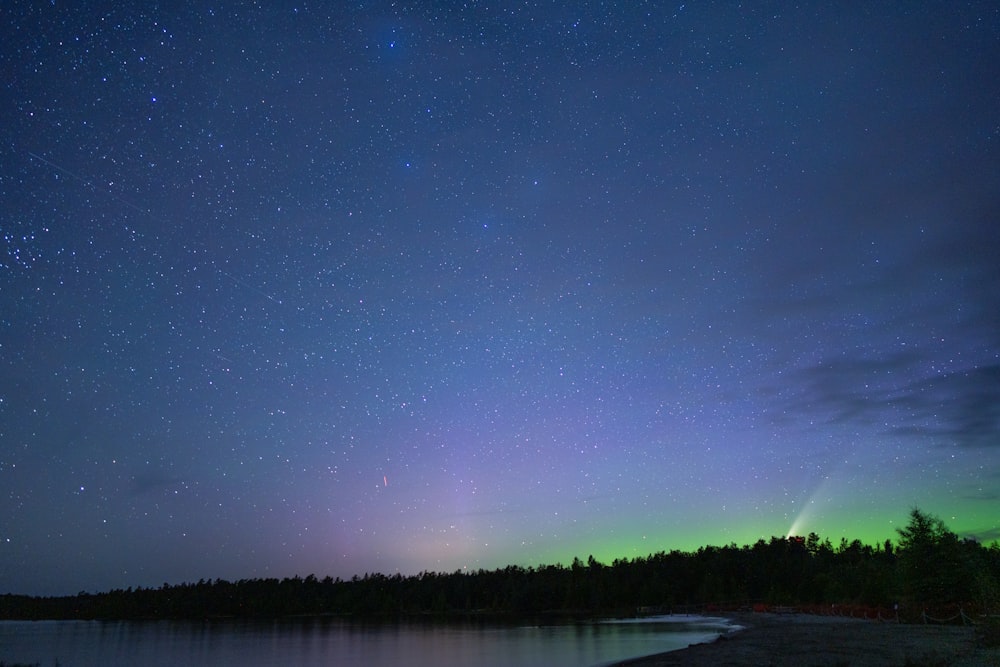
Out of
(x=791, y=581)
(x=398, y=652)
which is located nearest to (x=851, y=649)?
(x=398, y=652)

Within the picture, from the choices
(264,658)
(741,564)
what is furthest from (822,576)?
(264,658)

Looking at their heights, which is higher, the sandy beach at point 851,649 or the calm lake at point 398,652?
the sandy beach at point 851,649

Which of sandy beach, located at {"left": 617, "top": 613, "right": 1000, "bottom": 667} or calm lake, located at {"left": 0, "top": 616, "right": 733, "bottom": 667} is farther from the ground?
sandy beach, located at {"left": 617, "top": 613, "right": 1000, "bottom": 667}

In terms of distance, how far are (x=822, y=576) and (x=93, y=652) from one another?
11380cm

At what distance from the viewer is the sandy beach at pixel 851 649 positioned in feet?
86.1

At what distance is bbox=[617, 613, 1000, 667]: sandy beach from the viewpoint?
26234 mm

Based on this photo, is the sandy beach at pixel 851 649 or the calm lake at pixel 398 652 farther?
the calm lake at pixel 398 652

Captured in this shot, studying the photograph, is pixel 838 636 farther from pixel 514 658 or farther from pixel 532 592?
pixel 532 592

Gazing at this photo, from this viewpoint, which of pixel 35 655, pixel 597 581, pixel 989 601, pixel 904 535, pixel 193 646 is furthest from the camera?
pixel 597 581

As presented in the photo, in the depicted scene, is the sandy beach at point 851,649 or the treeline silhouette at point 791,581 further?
the treeline silhouette at point 791,581

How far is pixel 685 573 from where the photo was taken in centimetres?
17212

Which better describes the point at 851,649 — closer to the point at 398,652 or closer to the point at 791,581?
the point at 398,652

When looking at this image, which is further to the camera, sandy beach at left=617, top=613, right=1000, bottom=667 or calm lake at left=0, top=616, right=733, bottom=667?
calm lake at left=0, top=616, right=733, bottom=667

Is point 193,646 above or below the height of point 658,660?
below
